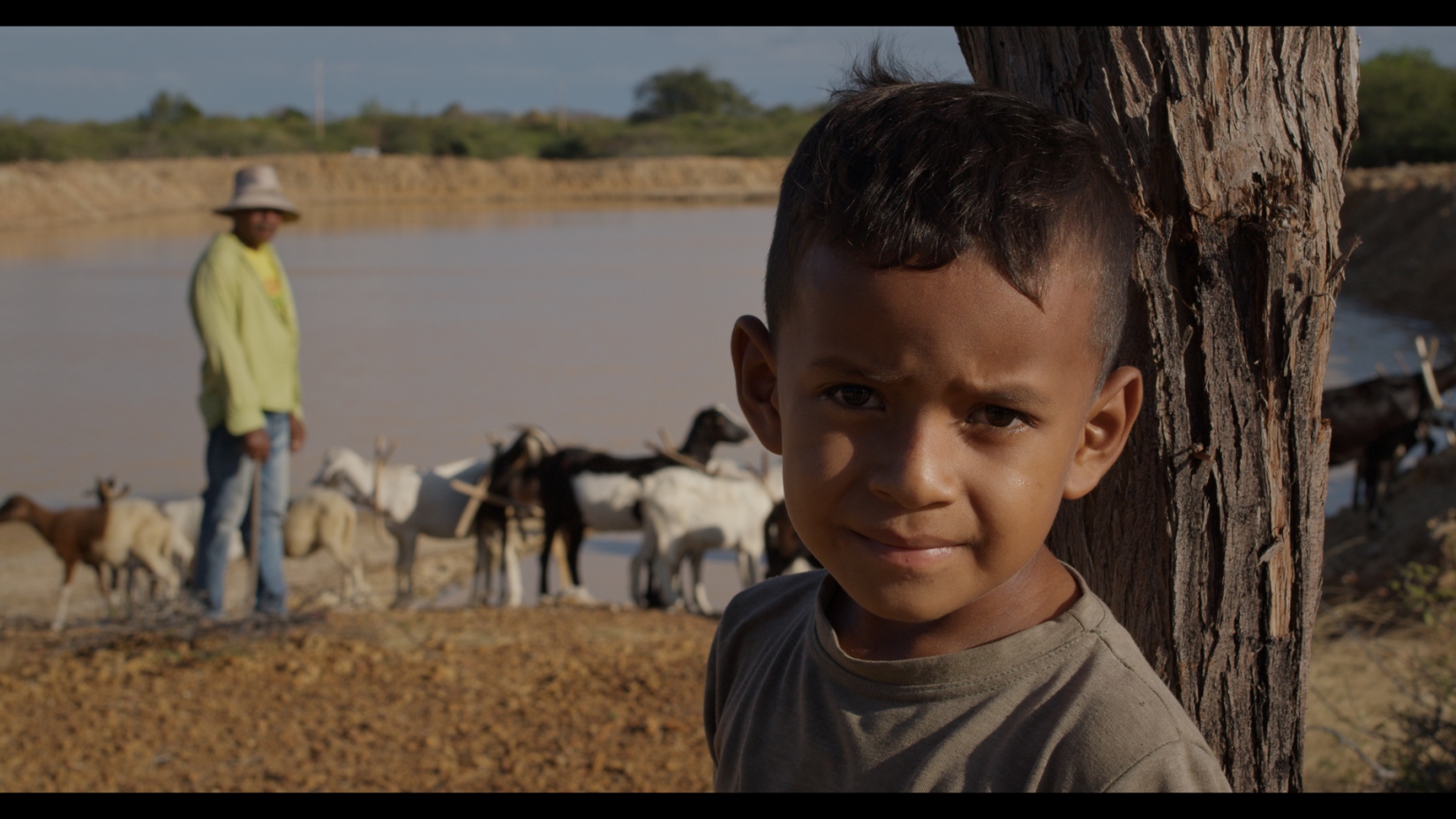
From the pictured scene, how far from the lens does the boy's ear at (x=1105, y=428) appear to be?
1263mm

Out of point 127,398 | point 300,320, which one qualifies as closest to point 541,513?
point 127,398

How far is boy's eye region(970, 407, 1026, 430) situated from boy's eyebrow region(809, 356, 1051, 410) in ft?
0.05

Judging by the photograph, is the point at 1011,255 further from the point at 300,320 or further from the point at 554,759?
the point at 300,320

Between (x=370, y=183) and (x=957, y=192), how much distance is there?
60.3m

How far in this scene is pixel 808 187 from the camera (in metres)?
1.21

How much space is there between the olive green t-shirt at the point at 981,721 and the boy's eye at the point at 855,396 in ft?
0.90

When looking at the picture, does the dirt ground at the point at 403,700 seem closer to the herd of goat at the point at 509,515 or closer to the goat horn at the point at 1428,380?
the herd of goat at the point at 509,515

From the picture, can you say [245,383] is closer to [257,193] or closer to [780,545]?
[257,193]

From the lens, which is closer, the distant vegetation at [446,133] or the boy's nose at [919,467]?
the boy's nose at [919,467]

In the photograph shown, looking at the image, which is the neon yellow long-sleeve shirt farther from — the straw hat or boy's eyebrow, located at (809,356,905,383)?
boy's eyebrow, located at (809,356,905,383)

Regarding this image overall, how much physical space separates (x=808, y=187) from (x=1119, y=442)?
45 centimetres

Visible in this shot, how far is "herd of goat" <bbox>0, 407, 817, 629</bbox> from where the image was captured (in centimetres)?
631

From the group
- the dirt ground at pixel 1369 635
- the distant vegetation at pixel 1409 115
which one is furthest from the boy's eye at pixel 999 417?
the distant vegetation at pixel 1409 115

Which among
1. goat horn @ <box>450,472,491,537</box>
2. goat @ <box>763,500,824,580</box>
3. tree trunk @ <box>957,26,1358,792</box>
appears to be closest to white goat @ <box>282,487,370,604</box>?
goat horn @ <box>450,472,491,537</box>
